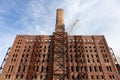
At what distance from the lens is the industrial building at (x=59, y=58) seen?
56.0 m

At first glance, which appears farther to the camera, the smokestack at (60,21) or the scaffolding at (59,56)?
the smokestack at (60,21)

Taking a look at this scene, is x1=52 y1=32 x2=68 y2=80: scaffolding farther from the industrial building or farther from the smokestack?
the smokestack

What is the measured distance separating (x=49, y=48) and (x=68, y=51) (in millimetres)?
8499

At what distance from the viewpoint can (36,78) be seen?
55781 mm

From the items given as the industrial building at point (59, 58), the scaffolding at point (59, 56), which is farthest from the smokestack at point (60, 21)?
the scaffolding at point (59, 56)

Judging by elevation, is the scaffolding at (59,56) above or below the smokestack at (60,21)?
below

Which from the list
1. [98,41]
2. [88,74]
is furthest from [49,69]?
[98,41]

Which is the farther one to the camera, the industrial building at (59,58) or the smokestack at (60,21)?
the smokestack at (60,21)

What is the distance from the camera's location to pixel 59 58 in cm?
6059

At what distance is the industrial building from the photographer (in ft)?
184

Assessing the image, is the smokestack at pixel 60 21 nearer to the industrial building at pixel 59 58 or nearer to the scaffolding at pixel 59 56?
the industrial building at pixel 59 58

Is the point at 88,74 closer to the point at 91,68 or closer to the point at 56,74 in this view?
the point at 91,68

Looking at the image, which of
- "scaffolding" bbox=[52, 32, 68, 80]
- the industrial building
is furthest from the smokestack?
"scaffolding" bbox=[52, 32, 68, 80]

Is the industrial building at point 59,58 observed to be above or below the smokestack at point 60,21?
below
